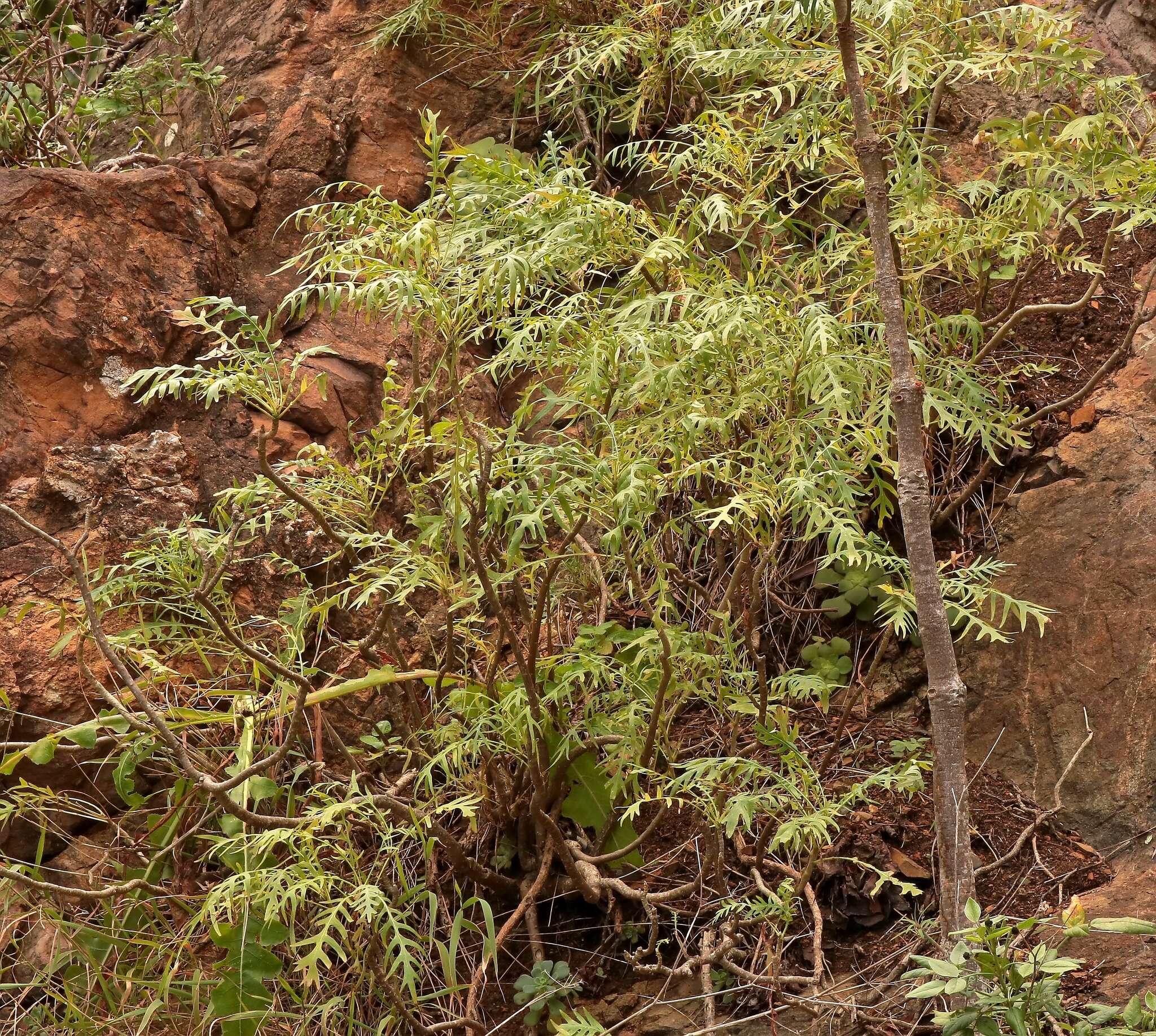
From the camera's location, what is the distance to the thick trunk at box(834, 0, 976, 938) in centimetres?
213

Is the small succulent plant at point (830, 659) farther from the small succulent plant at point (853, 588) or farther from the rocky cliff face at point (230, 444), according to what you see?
the rocky cliff face at point (230, 444)

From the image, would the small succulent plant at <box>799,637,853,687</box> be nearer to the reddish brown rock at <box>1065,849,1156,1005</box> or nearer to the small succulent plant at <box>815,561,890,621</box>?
the small succulent plant at <box>815,561,890,621</box>

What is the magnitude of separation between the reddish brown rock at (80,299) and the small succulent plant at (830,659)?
191cm

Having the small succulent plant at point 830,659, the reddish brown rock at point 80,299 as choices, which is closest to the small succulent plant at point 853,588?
the small succulent plant at point 830,659

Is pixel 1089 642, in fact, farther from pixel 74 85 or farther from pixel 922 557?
pixel 74 85

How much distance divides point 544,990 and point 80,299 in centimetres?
211

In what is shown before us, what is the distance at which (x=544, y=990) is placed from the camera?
260cm

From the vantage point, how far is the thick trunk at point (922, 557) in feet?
7.00

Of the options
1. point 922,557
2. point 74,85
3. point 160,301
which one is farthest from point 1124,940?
point 74,85

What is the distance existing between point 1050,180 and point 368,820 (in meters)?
2.31

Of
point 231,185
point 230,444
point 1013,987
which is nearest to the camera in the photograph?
point 1013,987

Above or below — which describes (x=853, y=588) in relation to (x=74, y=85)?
below

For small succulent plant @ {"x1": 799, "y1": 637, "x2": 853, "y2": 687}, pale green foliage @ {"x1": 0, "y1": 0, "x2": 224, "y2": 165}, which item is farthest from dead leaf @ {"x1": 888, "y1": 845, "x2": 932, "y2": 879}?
pale green foliage @ {"x1": 0, "y1": 0, "x2": 224, "y2": 165}

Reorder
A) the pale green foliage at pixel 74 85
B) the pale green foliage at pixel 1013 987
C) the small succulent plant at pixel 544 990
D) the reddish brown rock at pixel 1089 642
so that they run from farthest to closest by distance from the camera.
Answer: the pale green foliage at pixel 74 85
the reddish brown rock at pixel 1089 642
the small succulent plant at pixel 544 990
the pale green foliage at pixel 1013 987
